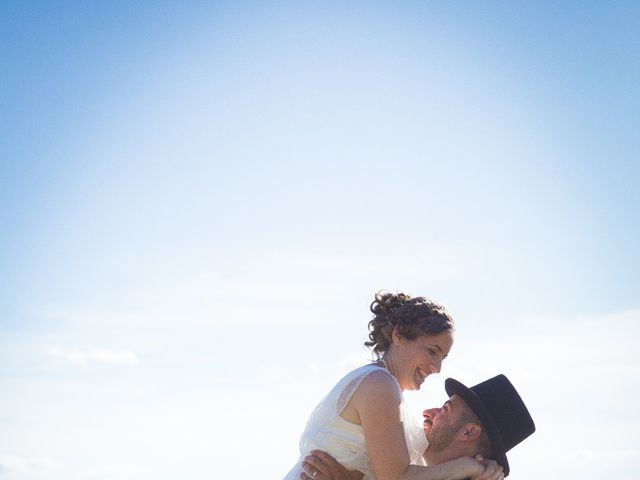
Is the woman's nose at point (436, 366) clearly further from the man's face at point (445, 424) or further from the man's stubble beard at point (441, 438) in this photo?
the man's stubble beard at point (441, 438)

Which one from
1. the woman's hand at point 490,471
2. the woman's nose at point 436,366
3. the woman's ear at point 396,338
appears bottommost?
the woman's hand at point 490,471

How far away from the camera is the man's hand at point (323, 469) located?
235 inches

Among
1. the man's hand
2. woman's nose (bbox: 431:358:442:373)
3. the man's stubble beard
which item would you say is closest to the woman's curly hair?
woman's nose (bbox: 431:358:442:373)

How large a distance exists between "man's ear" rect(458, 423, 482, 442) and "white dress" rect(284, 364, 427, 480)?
412 mm

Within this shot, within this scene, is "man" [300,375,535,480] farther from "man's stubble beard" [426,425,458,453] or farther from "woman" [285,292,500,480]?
"woman" [285,292,500,480]

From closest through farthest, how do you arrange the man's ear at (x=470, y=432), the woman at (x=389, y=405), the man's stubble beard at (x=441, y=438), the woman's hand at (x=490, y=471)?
the woman's hand at (x=490, y=471) → the woman at (x=389, y=405) → the man's ear at (x=470, y=432) → the man's stubble beard at (x=441, y=438)

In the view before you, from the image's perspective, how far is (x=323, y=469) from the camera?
19.6 feet

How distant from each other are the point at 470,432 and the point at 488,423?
0.18m

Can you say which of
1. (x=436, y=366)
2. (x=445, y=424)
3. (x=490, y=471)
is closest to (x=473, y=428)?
(x=445, y=424)

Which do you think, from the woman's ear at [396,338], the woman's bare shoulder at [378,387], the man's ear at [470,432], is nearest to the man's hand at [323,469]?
the woman's bare shoulder at [378,387]

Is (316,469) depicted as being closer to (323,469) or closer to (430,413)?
(323,469)

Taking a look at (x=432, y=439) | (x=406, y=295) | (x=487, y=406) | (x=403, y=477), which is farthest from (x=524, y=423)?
(x=406, y=295)

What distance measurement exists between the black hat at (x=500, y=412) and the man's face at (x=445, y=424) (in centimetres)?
9

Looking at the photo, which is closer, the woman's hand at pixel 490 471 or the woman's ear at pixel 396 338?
the woman's hand at pixel 490 471
